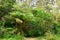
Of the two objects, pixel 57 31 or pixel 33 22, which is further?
pixel 57 31

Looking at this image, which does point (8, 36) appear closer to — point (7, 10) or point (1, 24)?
point (1, 24)

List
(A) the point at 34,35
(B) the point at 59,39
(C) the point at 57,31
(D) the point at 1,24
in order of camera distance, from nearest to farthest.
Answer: (B) the point at 59,39 → (D) the point at 1,24 → (A) the point at 34,35 → (C) the point at 57,31

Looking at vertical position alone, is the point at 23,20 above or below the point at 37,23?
above

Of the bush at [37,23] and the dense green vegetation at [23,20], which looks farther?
the bush at [37,23]

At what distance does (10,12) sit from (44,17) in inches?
97.4

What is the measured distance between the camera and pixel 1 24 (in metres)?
10.5

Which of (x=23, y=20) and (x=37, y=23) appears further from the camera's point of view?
(x=37, y=23)

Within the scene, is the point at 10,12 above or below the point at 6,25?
above

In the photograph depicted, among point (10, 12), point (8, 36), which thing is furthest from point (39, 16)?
point (8, 36)

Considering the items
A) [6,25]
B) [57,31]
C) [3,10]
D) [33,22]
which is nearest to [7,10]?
[3,10]

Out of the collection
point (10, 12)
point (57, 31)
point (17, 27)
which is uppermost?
point (10, 12)

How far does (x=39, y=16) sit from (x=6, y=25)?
2458 millimetres

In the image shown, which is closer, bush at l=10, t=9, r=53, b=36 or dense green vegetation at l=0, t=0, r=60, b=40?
dense green vegetation at l=0, t=0, r=60, b=40

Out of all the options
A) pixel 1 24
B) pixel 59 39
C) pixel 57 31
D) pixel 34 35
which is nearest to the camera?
pixel 59 39
